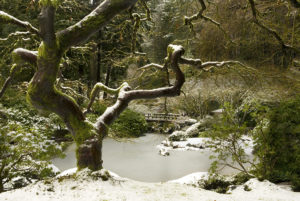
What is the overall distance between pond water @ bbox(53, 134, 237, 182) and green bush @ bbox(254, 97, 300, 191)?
133 inches

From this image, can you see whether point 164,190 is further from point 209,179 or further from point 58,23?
point 58,23

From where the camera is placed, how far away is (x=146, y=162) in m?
11.4

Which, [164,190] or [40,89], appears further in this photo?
[164,190]

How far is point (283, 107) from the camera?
5809 mm

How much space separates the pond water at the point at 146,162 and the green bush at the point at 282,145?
3.37 metres

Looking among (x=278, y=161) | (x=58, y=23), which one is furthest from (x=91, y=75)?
(x=278, y=161)

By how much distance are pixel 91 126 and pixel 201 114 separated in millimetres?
14603

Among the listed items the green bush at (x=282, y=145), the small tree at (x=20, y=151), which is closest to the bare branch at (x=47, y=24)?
the small tree at (x=20, y=151)

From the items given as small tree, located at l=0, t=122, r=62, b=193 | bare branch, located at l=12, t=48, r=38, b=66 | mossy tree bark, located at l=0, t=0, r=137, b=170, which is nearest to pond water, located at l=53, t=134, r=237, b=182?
small tree, located at l=0, t=122, r=62, b=193

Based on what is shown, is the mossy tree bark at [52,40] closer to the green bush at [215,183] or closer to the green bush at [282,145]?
the green bush at [215,183]

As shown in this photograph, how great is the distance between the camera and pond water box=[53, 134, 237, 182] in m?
9.87

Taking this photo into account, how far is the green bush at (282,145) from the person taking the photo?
18.2 ft

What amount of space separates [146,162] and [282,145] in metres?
7.00

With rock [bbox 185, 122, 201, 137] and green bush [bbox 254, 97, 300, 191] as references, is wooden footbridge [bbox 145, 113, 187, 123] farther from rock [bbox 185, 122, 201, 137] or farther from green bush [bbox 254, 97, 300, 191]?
green bush [bbox 254, 97, 300, 191]
